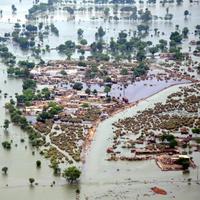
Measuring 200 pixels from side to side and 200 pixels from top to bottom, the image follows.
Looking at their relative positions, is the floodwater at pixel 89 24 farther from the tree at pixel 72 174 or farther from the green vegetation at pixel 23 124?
the tree at pixel 72 174

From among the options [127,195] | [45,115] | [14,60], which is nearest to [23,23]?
[14,60]

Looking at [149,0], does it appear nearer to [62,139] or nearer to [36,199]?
[62,139]

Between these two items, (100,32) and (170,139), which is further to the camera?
(100,32)

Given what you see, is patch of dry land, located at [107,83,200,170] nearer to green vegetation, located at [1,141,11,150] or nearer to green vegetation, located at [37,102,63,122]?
green vegetation, located at [37,102,63,122]

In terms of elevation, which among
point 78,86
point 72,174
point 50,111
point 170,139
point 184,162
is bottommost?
point 72,174

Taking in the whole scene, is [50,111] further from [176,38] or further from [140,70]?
[176,38]

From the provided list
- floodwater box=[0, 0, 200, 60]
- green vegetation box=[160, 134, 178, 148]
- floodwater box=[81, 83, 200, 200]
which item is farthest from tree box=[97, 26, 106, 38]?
floodwater box=[81, 83, 200, 200]

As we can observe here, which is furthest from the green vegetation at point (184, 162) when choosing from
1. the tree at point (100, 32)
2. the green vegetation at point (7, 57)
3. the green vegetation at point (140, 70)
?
the tree at point (100, 32)

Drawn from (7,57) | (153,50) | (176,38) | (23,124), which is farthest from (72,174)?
(176,38)
